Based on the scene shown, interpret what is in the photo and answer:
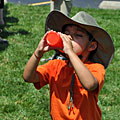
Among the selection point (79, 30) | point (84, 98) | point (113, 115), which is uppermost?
point (79, 30)

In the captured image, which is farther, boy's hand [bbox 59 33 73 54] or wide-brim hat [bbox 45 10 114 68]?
wide-brim hat [bbox 45 10 114 68]

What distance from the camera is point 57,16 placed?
2371 mm

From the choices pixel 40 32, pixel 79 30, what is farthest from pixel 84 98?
pixel 40 32

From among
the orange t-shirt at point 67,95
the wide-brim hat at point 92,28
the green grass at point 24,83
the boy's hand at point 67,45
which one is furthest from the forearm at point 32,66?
the green grass at point 24,83

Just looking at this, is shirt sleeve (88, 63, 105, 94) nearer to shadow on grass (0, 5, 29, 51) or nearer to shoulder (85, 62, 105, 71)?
shoulder (85, 62, 105, 71)

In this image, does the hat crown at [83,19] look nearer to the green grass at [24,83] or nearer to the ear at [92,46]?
the ear at [92,46]

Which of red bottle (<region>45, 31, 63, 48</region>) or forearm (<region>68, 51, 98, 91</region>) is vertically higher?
red bottle (<region>45, 31, 63, 48</region>)

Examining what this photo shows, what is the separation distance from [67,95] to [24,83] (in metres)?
2.12

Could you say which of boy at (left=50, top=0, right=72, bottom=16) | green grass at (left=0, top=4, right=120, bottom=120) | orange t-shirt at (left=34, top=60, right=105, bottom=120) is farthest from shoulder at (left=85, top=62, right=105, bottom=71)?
boy at (left=50, top=0, right=72, bottom=16)

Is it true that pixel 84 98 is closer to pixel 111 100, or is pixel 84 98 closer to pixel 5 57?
pixel 111 100

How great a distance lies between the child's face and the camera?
2.19m

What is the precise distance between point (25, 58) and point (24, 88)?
1.31 metres

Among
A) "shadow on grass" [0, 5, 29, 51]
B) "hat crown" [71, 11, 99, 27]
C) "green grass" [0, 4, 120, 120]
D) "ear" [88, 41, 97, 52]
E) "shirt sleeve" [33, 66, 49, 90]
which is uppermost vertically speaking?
"hat crown" [71, 11, 99, 27]

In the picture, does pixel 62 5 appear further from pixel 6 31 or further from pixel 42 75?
pixel 42 75
